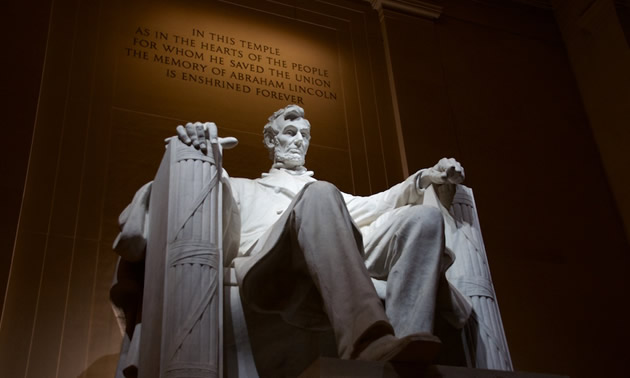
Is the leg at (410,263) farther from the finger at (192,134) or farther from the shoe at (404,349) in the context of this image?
the finger at (192,134)

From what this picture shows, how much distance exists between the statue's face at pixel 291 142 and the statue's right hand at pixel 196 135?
900mm

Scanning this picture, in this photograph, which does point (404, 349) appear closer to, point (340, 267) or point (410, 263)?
point (340, 267)

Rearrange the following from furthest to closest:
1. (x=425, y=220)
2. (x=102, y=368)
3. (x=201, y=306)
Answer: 1. (x=102, y=368)
2. (x=425, y=220)
3. (x=201, y=306)

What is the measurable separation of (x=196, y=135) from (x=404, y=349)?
1.52m

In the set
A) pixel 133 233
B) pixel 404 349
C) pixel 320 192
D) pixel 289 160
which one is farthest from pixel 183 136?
pixel 404 349

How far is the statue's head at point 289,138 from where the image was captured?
4211mm

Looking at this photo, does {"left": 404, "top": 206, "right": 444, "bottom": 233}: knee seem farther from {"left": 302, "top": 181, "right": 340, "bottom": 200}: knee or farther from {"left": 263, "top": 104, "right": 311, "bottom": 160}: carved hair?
{"left": 263, "top": 104, "right": 311, "bottom": 160}: carved hair

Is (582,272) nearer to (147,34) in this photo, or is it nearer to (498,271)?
(498,271)

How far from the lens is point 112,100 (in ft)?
16.8

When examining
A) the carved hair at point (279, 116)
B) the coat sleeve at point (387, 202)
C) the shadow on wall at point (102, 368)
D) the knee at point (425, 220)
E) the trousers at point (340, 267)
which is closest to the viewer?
the trousers at point (340, 267)

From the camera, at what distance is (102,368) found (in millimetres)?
4176

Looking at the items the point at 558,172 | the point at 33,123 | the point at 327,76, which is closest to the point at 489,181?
the point at 558,172

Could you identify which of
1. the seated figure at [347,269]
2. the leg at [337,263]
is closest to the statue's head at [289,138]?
the seated figure at [347,269]

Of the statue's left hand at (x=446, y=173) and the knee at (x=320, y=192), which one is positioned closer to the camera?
the knee at (x=320, y=192)
